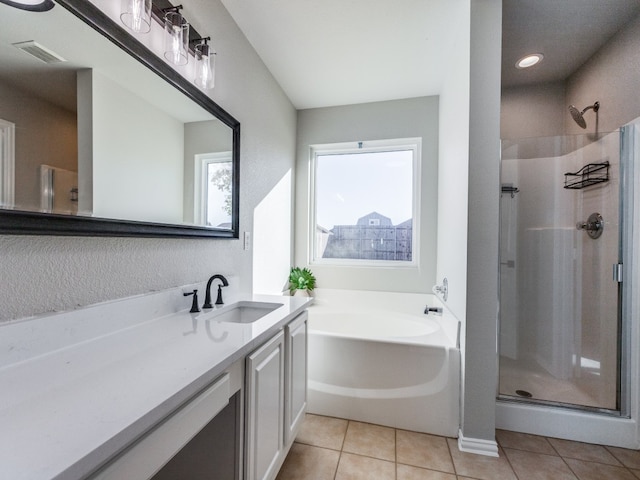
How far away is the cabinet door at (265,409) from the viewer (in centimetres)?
104

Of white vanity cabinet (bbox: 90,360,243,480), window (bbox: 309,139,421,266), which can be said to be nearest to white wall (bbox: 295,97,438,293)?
window (bbox: 309,139,421,266)

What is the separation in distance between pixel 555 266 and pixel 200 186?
241cm

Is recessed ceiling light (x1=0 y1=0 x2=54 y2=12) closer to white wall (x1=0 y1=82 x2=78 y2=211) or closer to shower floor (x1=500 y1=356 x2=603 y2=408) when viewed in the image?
white wall (x1=0 y1=82 x2=78 y2=211)

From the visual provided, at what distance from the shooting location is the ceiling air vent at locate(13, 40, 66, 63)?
80 cm

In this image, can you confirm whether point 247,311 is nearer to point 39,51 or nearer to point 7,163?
point 7,163

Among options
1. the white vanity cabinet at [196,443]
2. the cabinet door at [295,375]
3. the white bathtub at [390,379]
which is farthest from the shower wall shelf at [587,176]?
the white vanity cabinet at [196,443]

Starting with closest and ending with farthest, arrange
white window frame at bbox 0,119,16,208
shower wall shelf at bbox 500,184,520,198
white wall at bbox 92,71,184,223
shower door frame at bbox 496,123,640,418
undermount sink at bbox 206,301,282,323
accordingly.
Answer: white window frame at bbox 0,119,16,208
white wall at bbox 92,71,184,223
undermount sink at bbox 206,301,282,323
shower door frame at bbox 496,123,640,418
shower wall shelf at bbox 500,184,520,198

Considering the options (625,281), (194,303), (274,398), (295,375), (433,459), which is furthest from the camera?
(625,281)

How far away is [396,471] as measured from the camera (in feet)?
4.93

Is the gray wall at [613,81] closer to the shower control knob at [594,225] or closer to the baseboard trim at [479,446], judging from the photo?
the shower control knob at [594,225]

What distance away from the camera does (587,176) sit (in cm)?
198

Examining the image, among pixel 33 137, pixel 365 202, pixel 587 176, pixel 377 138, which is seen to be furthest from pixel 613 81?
pixel 33 137

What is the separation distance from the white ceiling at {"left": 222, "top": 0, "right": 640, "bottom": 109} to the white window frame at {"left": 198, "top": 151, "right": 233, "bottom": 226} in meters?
0.98

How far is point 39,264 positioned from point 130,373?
44cm
